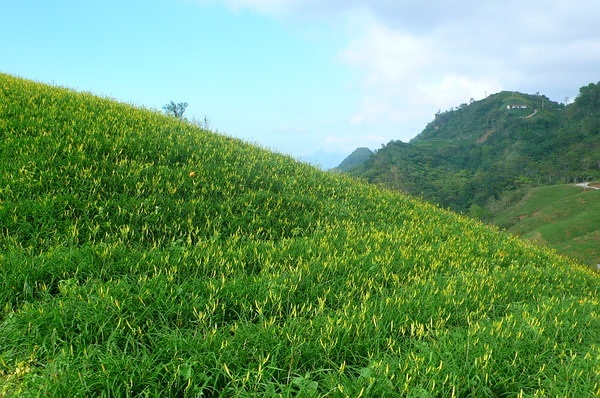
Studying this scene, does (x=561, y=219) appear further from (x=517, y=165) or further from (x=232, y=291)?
(x=232, y=291)

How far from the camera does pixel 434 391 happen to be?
326cm

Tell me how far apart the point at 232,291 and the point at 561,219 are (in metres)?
99.1

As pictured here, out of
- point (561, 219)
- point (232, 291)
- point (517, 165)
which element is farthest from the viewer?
point (517, 165)

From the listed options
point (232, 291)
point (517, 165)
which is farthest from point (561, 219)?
point (232, 291)

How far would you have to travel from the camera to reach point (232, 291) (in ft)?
15.4

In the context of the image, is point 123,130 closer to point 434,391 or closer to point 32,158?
point 32,158

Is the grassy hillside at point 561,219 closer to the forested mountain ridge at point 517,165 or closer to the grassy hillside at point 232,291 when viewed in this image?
the forested mountain ridge at point 517,165

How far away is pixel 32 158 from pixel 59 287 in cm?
423

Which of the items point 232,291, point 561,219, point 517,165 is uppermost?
point 517,165

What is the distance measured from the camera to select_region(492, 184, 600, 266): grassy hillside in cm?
6307

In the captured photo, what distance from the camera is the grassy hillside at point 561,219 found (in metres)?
63.1

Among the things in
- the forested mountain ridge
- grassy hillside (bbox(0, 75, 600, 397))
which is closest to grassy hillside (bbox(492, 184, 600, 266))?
the forested mountain ridge

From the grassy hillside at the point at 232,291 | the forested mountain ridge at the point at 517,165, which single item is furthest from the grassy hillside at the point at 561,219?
the grassy hillside at the point at 232,291

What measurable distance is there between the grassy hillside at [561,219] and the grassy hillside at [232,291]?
50.4 meters
